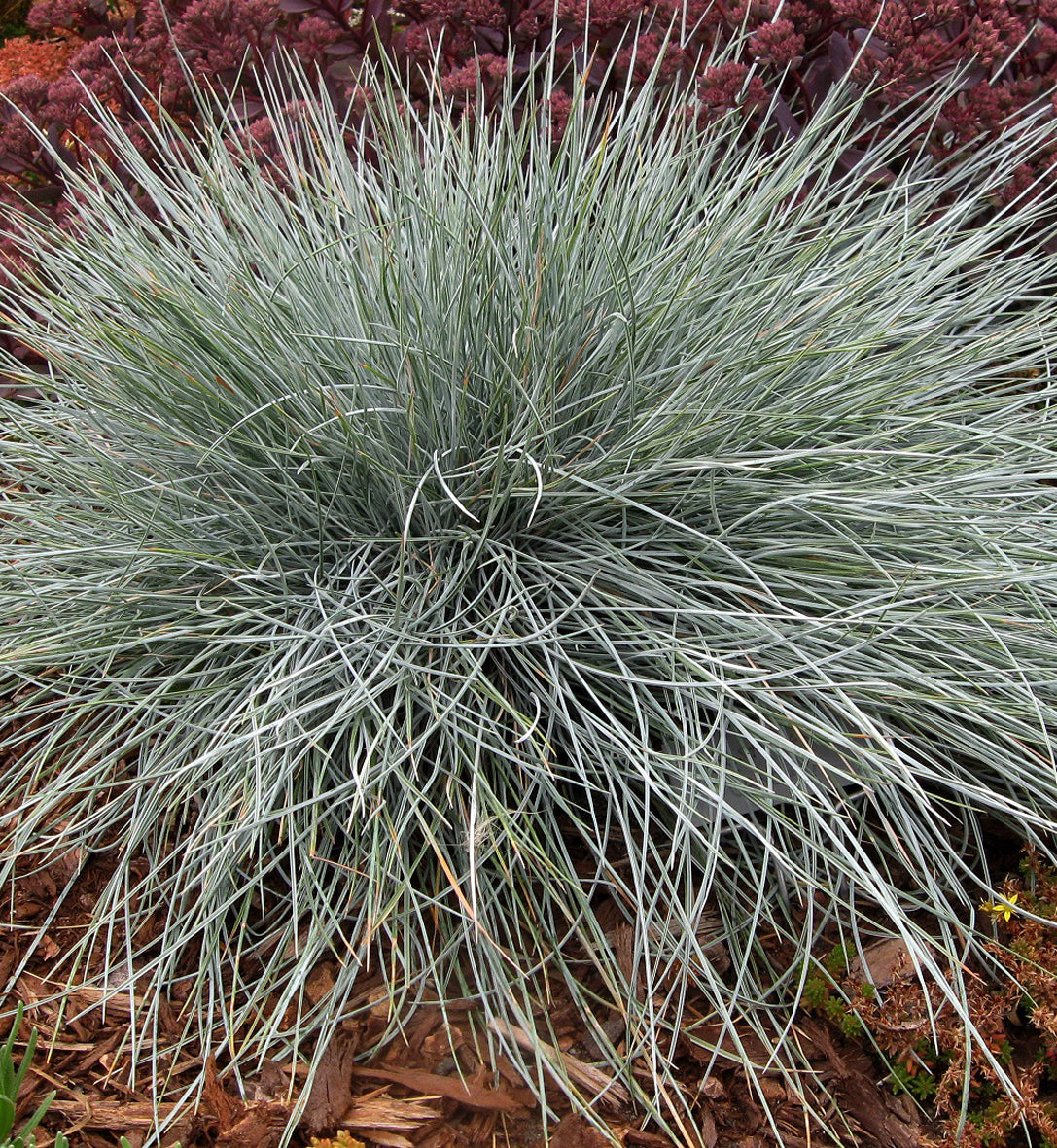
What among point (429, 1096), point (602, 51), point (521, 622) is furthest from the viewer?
point (602, 51)

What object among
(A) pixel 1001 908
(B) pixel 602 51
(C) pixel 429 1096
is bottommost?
(C) pixel 429 1096

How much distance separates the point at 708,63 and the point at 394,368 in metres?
1.20

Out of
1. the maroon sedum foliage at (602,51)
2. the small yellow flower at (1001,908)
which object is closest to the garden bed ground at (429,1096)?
the small yellow flower at (1001,908)

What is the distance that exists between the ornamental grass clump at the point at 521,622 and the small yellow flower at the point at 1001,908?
73 mm

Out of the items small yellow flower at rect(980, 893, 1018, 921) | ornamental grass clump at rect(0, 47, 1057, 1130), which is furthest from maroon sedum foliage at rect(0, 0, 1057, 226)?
small yellow flower at rect(980, 893, 1018, 921)

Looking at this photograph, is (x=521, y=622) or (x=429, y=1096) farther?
(x=521, y=622)

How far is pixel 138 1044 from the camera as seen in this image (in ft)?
5.40

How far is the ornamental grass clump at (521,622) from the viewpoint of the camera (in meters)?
1.65

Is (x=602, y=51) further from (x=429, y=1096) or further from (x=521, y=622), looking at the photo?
(x=429, y=1096)

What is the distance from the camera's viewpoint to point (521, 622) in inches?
72.4

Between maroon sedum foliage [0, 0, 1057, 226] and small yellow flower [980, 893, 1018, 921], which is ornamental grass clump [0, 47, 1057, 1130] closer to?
small yellow flower [980, 893, 1018, 921]

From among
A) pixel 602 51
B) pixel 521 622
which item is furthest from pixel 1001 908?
pixel 602 51

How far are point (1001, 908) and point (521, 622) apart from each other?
93cm

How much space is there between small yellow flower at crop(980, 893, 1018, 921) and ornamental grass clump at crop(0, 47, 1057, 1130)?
7 centimetres
